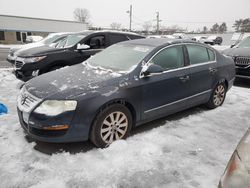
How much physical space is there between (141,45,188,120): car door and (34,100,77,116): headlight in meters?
1.16

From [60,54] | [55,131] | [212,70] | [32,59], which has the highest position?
[60,54]

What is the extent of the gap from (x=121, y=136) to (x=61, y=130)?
943mm

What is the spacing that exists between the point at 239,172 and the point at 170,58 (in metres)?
2.72

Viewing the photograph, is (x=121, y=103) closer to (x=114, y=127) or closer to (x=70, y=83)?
(x=114, y=127)

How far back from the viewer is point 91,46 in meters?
6.55

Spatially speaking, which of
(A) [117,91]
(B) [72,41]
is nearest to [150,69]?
(A) [117,91]

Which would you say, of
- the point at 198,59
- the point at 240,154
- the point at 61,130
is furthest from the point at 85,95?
the point at 198,59

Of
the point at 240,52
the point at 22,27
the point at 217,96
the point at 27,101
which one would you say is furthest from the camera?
the point at 22,27

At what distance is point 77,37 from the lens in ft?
21.7

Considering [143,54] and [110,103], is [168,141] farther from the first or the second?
[143,54]

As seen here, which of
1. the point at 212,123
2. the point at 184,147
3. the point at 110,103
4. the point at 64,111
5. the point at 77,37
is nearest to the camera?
the point at 64,111

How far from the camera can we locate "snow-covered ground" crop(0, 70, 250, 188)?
8.42 ft

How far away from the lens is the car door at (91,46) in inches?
245

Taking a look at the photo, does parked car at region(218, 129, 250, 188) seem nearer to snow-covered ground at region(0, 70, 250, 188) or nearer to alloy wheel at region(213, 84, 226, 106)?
snow-covered ground at region(0, 70, 250, 188)
